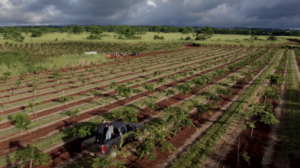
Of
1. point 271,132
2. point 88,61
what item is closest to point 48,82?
point 88,61

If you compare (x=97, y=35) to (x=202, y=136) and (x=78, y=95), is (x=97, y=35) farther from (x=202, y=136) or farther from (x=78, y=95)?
(x=202, y=136)

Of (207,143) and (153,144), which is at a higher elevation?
(153,144)

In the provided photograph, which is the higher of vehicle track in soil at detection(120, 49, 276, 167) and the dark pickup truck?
the dark pickup truck

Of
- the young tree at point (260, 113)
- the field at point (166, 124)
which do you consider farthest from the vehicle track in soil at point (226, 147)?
the young tree at point (260, 113)

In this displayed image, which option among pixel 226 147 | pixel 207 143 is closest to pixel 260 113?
pixel 226 147

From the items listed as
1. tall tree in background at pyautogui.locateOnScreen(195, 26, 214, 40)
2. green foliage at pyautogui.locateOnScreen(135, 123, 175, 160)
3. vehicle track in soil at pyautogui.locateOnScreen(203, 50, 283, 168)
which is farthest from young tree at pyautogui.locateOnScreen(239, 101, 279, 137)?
tall tree in background at pyautogui.locateOnScreen(195, 26, 214, 40)

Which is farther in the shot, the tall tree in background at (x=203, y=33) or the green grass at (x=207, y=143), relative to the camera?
the tall tree in background at (x=203, y=33)

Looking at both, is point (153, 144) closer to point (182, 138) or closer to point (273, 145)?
point (182, 138)

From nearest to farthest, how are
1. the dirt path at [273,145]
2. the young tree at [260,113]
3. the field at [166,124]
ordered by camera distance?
the dirt path at [273,145] → the field at [166,124] → the young tree at [260,113]

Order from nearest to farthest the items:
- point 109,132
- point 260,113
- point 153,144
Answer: point 153,144 → point 109,132 → point 260,113

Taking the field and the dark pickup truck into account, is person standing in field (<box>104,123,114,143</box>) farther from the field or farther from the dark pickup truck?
the field

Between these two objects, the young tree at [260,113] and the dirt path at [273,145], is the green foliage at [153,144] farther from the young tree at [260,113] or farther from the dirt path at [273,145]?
the young tree at [260,113]
